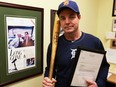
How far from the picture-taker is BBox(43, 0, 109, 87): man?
1.12 metres

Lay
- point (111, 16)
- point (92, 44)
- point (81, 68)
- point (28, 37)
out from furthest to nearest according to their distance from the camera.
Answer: point (111, 16) < point (28, 37) < point (92, 44) < point (81, 68)

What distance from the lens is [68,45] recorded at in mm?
1217

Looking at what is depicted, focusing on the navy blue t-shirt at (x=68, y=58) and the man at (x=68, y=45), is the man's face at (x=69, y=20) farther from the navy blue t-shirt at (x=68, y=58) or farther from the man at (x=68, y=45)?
the navy blue t-shirt at (x=68, y=58)

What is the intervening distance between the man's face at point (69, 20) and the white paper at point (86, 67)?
0.19m

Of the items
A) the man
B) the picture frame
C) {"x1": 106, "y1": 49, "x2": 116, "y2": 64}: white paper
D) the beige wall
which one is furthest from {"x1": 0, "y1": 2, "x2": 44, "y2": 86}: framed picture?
{"x1": 106, "y1": 49, "x2": 116, "y2": 64}: white paper

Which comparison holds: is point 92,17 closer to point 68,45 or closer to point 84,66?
point 68,45

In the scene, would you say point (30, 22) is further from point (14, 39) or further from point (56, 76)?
point (56, 76)

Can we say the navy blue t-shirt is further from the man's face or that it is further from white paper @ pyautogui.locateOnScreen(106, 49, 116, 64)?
white paper @ pyautogui.locateOnScreen(106, 49, 116, 64)

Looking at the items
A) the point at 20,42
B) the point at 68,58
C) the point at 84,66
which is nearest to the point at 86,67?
the point at 84,66

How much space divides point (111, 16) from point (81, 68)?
135 centimetres

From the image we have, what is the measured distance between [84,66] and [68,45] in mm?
208

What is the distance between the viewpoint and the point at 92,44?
1.21 metres

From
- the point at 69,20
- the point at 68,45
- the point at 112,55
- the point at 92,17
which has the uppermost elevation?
the point at 92,17

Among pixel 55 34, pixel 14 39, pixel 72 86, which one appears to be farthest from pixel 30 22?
pixel 72 86
